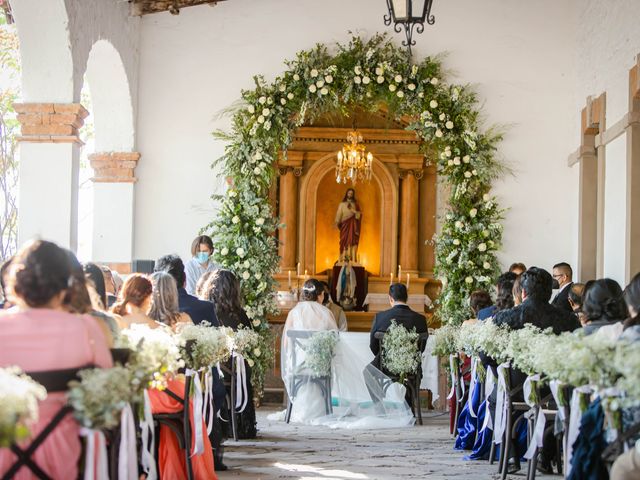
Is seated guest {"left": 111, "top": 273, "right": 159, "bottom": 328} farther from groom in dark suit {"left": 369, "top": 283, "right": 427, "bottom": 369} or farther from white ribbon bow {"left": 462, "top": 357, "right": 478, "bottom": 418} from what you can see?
groom in dark suit {"left": 369, "top": 283, "right": 427, "bottom": 369}

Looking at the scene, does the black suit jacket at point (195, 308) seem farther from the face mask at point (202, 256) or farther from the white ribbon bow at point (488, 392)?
the face mask at point (202, 256)

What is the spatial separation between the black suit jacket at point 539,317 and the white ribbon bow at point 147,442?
8.24ft

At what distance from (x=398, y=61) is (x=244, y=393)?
16.3 ft

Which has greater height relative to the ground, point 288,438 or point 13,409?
point 13,409

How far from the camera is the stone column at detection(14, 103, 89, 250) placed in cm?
909

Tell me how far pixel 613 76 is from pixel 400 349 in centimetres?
350

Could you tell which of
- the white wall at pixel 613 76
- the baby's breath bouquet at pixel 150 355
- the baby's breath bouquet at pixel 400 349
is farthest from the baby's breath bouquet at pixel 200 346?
the white wall at pixel 613 76

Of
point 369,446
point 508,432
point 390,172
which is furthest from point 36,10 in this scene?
point 390,172

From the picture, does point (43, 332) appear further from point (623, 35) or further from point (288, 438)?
point (623, 35)

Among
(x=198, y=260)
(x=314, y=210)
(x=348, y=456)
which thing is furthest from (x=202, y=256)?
(x=314, y=210)

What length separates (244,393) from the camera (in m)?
8.52

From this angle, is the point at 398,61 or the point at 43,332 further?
the point at 398,61

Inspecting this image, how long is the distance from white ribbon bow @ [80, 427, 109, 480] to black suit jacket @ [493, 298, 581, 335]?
10.7 feet

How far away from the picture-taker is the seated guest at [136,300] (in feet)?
19.0
